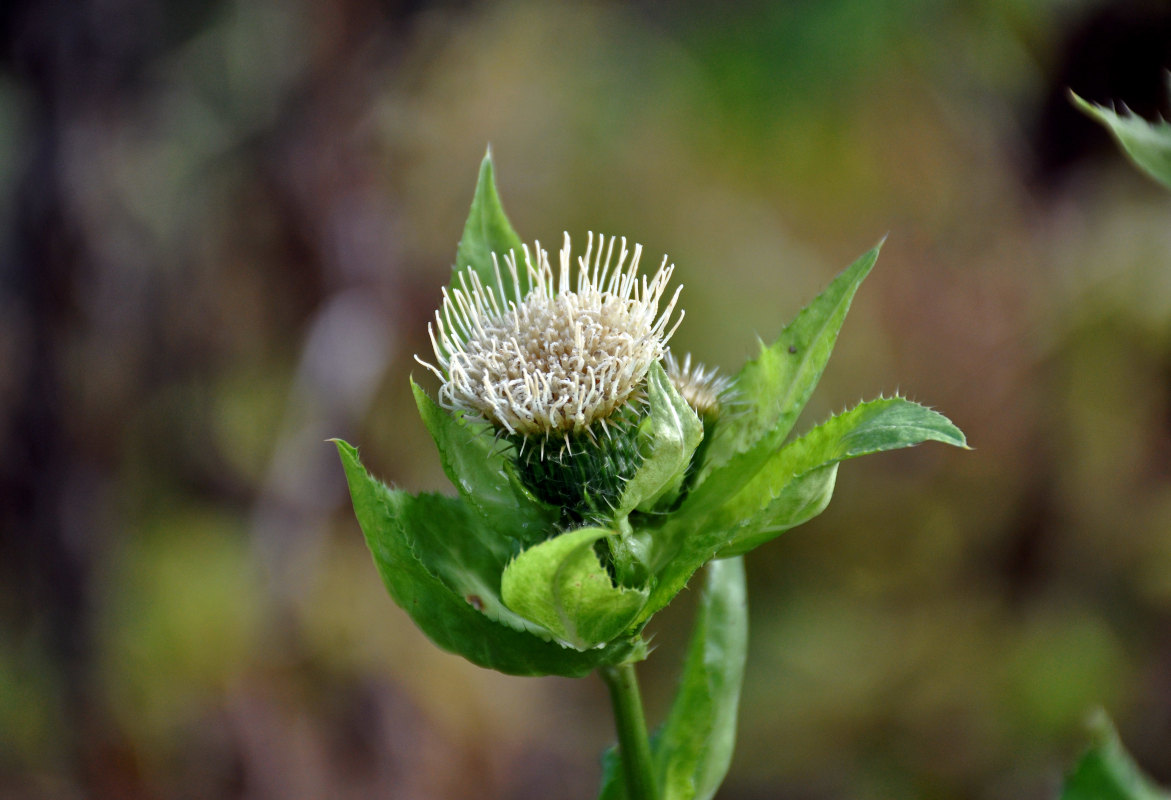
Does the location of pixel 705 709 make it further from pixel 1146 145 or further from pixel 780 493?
pixel 1146 145

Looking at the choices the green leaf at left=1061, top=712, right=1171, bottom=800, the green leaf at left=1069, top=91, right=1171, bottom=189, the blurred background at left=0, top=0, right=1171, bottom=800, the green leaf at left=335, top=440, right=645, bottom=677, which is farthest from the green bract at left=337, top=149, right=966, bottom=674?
the blurred background at left=0, top=0, right=1171, bottom=800

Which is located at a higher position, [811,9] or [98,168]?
[811,9]

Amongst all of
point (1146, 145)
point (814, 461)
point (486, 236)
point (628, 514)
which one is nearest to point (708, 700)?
point (628, 514)

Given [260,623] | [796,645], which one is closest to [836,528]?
[796,645]

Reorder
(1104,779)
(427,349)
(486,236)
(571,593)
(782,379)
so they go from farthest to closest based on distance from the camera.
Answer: (427,349) < (1104,779) < (486,236) < (782,379) < (571,593)

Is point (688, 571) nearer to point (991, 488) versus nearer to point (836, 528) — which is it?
point (836, 528)

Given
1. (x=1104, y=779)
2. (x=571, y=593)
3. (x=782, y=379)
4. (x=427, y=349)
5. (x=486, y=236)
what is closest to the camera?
(x=571, y=593)
